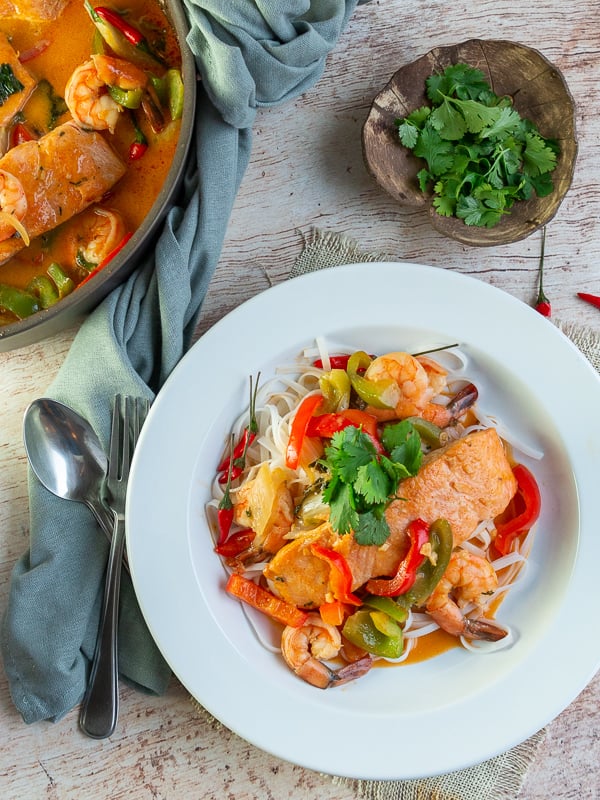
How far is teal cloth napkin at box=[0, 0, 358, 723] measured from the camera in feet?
11.2

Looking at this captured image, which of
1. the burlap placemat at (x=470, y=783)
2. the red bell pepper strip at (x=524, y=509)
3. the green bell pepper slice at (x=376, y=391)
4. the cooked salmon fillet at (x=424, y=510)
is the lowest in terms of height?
the burlap placemat at (x=470, y=783)

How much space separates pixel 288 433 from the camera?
12.0 feet

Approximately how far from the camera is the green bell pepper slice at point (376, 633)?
3.38 meters

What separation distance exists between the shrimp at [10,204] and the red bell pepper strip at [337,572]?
6.54ft

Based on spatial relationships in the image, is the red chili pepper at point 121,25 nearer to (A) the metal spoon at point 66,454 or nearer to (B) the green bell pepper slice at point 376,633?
(A) the metal spoon at point 66,454

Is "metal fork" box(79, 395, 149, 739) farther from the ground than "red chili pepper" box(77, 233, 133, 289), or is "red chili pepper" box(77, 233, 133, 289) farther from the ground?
"red chili pepper" box(77, 233, 133, 289)

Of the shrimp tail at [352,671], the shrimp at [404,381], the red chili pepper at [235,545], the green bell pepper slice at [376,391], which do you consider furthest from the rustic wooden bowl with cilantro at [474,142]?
the shrimp tail at [352,671]

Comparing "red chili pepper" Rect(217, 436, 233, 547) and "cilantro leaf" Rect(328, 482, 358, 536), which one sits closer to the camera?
"cilantro leaf" Rect(328, 482, 358, 536)

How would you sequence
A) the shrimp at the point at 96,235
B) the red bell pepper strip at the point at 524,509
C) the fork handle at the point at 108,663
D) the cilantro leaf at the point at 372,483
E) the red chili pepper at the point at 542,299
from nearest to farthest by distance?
the cilantro leaf at the point at 372,483 → the shrimp at the point at 96,235 → the fork handle at the point at 108,663 → the red bell pepper strip at the point at 524,509 → the red chili pepper at the point at 542,299

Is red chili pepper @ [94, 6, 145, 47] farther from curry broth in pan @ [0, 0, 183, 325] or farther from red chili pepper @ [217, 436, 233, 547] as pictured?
red chili pepper @ [217, 436, 233, 547]

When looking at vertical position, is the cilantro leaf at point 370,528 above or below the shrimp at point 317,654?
above

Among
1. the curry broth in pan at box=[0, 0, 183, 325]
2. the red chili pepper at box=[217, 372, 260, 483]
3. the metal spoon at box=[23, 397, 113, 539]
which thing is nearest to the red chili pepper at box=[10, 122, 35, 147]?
the curry broth in pan at box=[0, 0, 183, 325]

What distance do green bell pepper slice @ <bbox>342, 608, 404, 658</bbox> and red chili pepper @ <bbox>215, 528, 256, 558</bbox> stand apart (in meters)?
0.61

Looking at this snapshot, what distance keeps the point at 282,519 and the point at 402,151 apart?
1888 mm
